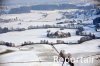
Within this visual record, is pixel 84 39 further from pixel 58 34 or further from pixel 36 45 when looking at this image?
pixel 36 45

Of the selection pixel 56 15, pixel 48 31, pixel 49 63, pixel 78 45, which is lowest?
pixel 49 63

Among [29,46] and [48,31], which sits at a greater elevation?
[48,31]

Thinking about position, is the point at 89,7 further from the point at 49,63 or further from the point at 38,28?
the point at 49,63

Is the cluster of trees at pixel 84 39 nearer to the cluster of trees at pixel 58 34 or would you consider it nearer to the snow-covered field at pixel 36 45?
the snow-covered field at pixel 36 45

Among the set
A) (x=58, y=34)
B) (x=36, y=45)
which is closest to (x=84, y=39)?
(x=58, y=34)

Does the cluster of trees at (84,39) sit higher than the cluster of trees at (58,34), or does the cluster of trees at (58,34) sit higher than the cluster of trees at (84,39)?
the cluster of trees at (58,34)

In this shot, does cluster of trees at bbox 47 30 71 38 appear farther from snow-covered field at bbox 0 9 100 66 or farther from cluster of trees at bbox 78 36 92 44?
cluster of trees at bbox 78 36 92 44

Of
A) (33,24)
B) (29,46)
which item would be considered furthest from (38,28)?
(29,46)

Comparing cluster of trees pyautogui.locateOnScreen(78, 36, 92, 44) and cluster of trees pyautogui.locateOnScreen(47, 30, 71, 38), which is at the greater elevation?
cluster of trees pyautogui.locateOnScreen(47, 30, 71, 38)

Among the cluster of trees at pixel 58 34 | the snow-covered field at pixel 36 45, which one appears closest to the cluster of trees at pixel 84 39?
the snow-covered field at pixel 36 45

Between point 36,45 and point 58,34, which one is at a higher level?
point 58,34

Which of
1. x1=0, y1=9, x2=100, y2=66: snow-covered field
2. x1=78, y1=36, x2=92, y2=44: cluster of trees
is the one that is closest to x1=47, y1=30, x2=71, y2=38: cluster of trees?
x1=0, y1=9, x2=100, y2=66: snow-covered field
